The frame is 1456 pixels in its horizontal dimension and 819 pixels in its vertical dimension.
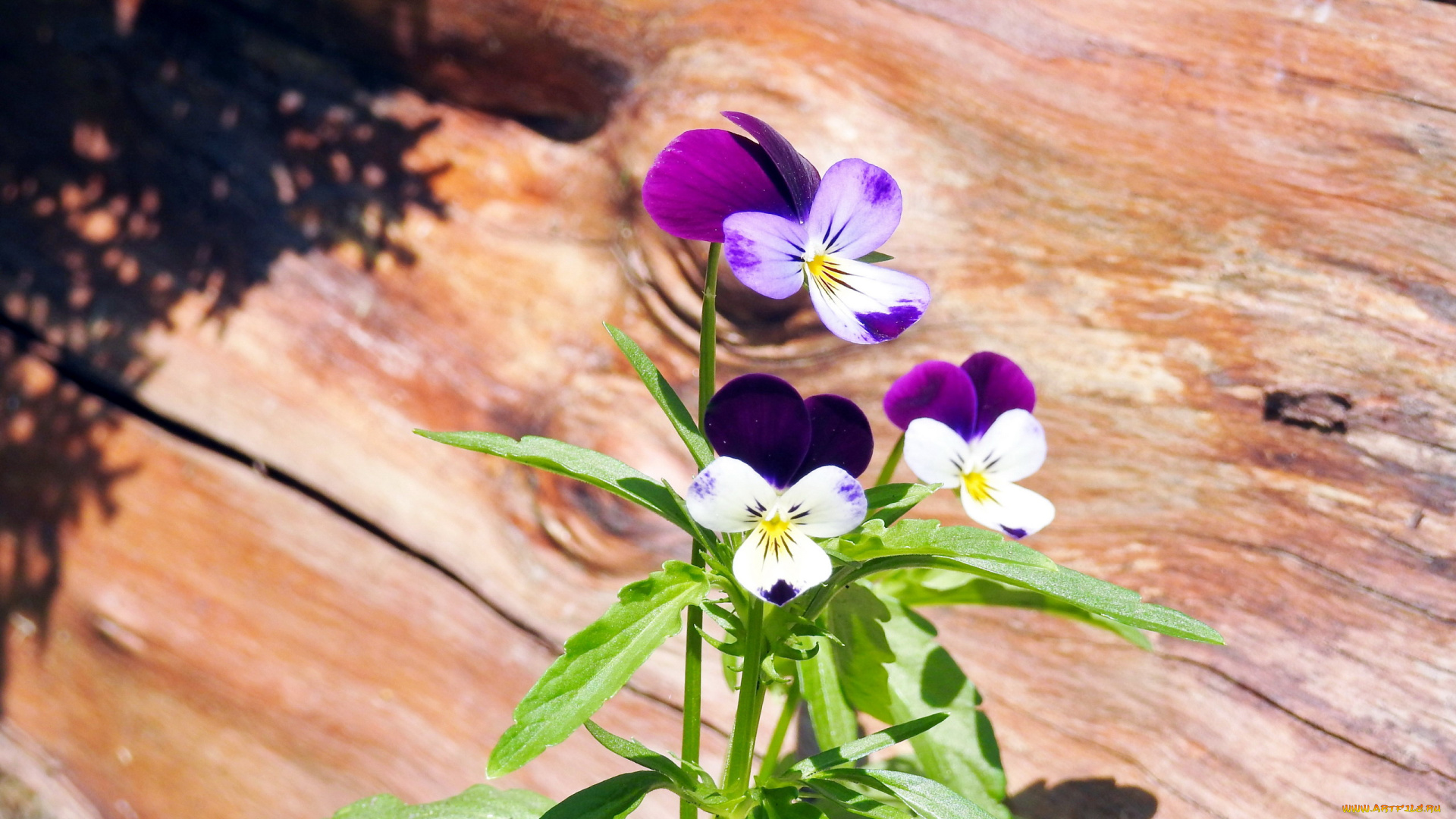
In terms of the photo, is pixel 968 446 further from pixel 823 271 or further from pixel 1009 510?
pixel 823 271

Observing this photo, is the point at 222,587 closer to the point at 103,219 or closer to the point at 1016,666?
the point at 103,219

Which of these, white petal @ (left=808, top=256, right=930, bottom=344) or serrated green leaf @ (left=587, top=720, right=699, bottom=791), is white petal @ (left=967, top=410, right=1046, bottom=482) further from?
serrated green leaf @ (left=587, top=720, right=699, bottom=791)

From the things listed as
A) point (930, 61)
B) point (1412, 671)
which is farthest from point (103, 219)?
point (1412, 671)

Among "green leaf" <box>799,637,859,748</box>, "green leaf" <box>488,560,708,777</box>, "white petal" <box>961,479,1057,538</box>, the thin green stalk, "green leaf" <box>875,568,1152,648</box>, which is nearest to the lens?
"green leaf" <box>488,560,708,777</box>

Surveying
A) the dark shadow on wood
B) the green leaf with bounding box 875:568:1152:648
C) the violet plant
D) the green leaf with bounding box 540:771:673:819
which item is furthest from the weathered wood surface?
the green leaf with bounding box 540:771:673:819

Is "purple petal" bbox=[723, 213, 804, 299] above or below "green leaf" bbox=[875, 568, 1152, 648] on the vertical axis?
above

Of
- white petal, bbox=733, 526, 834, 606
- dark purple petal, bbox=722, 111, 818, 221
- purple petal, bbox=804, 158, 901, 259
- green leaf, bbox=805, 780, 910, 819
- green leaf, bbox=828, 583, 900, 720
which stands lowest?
green leaf, bbox=805, 780, 910, 819

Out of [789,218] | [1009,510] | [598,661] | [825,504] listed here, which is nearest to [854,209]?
[789,218]

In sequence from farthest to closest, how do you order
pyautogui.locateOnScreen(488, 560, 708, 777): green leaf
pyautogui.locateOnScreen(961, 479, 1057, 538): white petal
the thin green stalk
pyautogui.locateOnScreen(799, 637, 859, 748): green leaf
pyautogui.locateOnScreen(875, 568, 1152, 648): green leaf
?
1. pyautogui.locateOnScreen(875, 568, 1152, 648): green leaf
2. pyautogui.locateOnScreen(799, 637, 859, 748): green leaf
3. pyautogui.locateOnScreen(961, 479, 1057, 538): white petal
4. the thin green stalk
5. pyautogui.locateOnScreen(488, 560, 708, 777): green leaf

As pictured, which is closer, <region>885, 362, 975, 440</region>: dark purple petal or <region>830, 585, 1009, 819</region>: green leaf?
<region>885, 362, 975, 440</region>: dark purple petal
